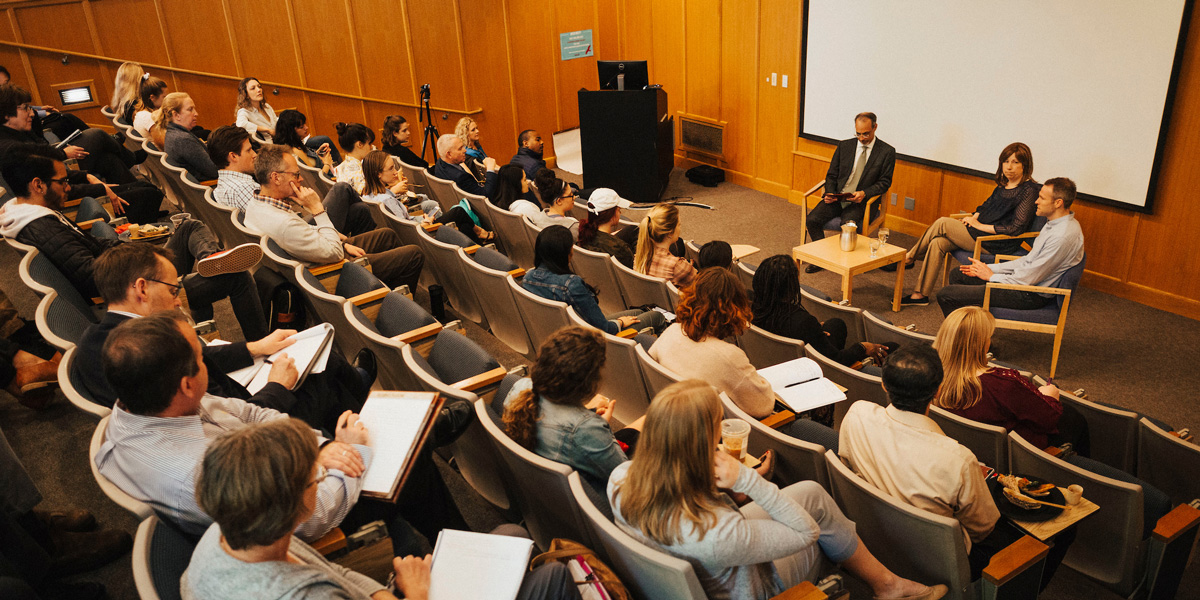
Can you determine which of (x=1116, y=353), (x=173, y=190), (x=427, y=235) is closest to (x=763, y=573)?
(x=427, y=235)

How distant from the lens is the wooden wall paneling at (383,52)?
9180 mm

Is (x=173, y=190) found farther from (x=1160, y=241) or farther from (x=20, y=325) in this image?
(x=1160, y=241)

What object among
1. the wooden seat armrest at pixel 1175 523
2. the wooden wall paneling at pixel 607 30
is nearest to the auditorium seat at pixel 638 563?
the wooden seat armrest at pixel 1175 523

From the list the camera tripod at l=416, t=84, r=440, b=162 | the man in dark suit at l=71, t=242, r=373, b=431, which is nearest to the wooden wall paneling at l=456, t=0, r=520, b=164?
the camera tripod at l=416, t=84, r=440, b=162

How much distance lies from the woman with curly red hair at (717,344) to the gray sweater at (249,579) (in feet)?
5.35

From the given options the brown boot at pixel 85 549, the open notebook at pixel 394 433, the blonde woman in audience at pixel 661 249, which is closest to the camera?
the open notebook at pixel 394 433

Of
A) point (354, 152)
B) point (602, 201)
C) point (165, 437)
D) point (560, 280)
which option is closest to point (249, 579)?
point (165, 437)

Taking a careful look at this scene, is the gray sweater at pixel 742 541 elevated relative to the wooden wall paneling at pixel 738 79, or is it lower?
lower

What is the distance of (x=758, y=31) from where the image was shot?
315 inches

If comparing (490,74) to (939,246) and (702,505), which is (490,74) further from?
(702,505)

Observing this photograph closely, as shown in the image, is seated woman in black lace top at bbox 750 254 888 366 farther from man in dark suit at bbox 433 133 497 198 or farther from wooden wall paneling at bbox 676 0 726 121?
wooden wall paneling at bbox 676 0 726 121

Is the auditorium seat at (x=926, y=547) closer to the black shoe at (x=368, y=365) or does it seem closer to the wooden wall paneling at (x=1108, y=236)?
the black shoe at (x=368, y=365)

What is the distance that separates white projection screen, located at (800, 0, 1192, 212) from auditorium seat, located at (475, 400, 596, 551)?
200 inches

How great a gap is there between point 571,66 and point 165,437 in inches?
353
